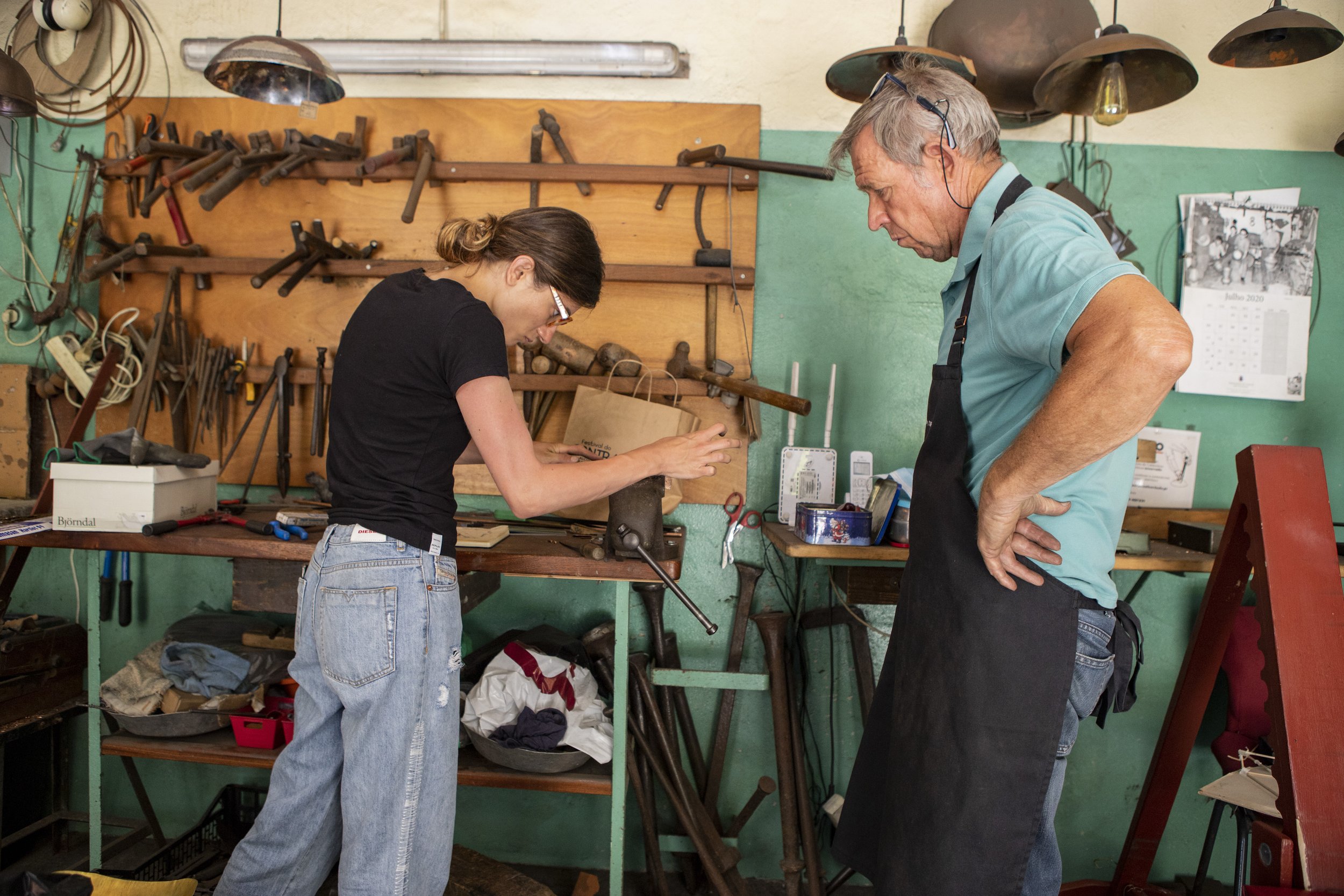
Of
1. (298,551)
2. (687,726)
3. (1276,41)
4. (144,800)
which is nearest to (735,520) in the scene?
(687,726)

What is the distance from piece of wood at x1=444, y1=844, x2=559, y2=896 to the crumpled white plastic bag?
37cm

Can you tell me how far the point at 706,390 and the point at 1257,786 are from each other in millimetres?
1748

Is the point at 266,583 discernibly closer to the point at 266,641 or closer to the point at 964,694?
the point at 266,641

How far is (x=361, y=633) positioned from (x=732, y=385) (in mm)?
1333

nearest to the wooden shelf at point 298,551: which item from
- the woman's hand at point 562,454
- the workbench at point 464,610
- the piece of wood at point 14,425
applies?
the workbench at point 464,610

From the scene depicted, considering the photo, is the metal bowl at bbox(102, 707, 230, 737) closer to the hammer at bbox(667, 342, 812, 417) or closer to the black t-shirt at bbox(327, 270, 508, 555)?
the black t-shirt at bbox(327, 270, 508, 555)

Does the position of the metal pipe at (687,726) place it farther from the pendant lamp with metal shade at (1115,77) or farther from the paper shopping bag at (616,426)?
the pendant lamp with metal shade at (1115,77)

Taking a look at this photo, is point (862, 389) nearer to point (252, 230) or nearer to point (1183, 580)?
point (1183, 580)

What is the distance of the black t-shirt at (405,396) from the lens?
152 cm

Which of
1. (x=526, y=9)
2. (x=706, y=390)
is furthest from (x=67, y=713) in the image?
(x=526, y=9)

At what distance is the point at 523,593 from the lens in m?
2.77

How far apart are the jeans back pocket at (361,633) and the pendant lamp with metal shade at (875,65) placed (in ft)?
5.83

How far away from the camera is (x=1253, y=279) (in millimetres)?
2664

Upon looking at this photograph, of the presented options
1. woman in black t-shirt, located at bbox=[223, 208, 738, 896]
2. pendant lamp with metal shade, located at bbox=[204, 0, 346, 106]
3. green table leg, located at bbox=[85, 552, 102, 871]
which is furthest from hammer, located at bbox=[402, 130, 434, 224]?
green table leg, located at bbox=[85, 552, 102, 871]
